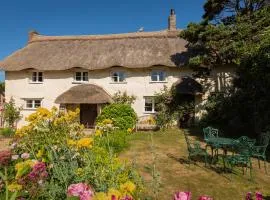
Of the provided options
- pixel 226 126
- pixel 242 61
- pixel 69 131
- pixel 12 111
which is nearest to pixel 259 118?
pixel 242 61

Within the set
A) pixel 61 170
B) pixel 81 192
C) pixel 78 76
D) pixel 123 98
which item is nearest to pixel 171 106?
pixel 123 98

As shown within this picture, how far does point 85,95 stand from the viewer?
23.9 m

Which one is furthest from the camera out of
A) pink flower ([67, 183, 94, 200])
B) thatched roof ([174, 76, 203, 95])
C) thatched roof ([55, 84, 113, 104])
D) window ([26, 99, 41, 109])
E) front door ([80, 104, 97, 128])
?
window ([26, 99, 41, 109])

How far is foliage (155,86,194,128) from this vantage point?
22486mm

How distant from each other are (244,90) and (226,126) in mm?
3675

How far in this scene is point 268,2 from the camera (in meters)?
19.4

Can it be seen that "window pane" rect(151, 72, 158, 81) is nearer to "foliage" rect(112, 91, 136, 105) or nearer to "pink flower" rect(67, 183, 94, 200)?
"foliage" rect(112, 91, 136, 105)

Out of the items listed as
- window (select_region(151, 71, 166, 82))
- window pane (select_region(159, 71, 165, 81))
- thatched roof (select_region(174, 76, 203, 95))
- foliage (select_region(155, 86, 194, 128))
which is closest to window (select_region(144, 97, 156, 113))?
foliage (select_region(155, 86, 194, 128))

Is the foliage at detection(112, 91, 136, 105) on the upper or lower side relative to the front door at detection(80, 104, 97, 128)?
upper

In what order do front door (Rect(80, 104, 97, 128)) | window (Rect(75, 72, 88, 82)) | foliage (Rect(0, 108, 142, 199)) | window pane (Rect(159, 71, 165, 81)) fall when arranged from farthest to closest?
front door (Rect(80, 104, 97, 128)) → window (Rect(75, 72, 88, 82)) → window pane (Rect(159, 71, 165, 81)) → foliage (Rect(0, 108, 142, 199))

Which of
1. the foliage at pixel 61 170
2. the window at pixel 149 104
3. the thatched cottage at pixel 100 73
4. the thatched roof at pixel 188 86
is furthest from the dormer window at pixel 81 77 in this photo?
the foliage at pixel 61 170

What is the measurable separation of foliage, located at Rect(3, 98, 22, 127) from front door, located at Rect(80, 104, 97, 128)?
5.16 m

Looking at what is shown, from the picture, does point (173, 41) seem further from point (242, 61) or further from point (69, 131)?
point (69, 131)

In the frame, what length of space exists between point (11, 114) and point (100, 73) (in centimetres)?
785
